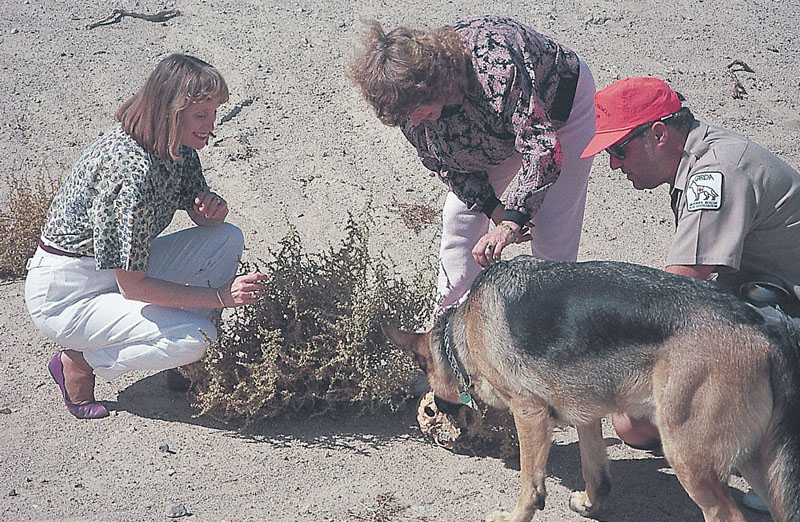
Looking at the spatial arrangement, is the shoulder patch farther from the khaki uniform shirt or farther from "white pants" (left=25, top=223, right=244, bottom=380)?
"white pants" (left=25, top=223, right=244, bottom=380)

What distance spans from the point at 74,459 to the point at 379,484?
5.42ft

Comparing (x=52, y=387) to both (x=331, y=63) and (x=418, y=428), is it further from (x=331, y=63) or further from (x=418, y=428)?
(x=331, y=63)

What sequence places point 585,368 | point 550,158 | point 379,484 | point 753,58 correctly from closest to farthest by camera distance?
1. point 585,368
2. point 550,158
3. point 379,484
4. point 753,58

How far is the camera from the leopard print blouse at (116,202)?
4.47m

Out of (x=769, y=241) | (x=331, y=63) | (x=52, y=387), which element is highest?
(x=769, y=241)

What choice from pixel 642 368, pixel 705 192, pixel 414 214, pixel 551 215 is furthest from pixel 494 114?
pixel 414 214

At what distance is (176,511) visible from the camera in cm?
432

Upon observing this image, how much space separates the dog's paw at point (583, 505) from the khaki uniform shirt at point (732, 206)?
1308 mm

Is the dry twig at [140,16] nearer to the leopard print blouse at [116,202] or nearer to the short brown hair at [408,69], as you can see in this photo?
the leopard print blouse at [116,202]

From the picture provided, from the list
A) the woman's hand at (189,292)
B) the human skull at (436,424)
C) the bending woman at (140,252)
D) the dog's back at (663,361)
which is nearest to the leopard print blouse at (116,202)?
the bending woman at (140,252)

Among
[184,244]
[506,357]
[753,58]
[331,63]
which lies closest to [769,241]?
[506,357]

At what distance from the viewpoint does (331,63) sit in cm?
979

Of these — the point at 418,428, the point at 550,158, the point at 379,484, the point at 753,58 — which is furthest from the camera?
the point at 753,58

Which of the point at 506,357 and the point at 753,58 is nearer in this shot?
the point at 506,357
